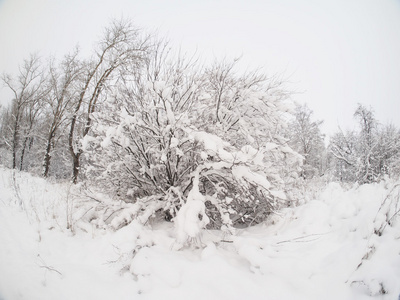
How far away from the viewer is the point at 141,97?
12.6 feet

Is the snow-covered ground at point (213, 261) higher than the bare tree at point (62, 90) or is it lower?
lower

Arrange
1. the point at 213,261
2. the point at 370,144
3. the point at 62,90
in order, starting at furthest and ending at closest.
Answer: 1. the point at 370,144
2. the point at 62,90
3. the point at 213,261

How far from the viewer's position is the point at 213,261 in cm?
224

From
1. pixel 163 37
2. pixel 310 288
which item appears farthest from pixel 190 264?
pixel 163 37

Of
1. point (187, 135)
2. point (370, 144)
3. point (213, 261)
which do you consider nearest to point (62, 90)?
point (187, 135)

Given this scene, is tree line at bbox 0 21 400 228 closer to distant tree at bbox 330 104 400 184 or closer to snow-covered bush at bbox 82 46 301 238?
snow-covered bush at bbox 82 46 301 238

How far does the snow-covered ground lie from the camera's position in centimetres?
179

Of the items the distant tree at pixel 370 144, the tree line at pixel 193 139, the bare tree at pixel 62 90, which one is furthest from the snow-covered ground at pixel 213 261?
the distant tree at pixel 370 144

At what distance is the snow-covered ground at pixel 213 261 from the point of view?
1790mm

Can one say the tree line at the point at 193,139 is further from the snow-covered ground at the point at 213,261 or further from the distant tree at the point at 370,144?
the distant tree at the point at 370,144

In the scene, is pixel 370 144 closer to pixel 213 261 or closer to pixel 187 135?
pixel 187 135

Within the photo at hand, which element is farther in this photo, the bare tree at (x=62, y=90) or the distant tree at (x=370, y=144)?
the distant tree at (x=370, y=144)

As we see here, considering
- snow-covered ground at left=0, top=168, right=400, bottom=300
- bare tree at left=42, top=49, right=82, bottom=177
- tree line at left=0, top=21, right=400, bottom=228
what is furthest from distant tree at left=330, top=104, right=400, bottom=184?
bare tree at left=42, top=49, right=82, bottom=177

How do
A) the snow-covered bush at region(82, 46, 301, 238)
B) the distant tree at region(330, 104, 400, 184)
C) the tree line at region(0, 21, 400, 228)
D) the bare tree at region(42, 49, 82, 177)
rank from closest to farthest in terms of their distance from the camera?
the tree line at region(0, 21, 400, 228) → the snow-covered bush at region(82, 46, 301, 238) → the bare tree at region(42, 49, 82, 177) → the distant tree at region(330, 104, 400, 184)
